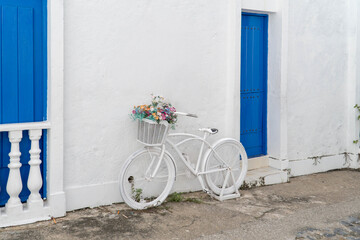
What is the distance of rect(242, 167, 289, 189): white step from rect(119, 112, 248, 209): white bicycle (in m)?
0.24

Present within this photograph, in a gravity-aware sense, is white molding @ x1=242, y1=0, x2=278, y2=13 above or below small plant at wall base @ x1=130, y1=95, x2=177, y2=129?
above

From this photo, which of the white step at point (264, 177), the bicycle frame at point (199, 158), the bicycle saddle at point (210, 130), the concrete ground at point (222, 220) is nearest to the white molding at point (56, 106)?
the concrete ground at point (222, 220)

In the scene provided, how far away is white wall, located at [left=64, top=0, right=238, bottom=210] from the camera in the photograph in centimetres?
570

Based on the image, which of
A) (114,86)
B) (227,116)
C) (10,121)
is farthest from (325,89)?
(10,121)

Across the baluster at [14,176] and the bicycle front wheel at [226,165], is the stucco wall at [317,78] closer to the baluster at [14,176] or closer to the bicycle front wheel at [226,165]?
the bicycle front wheel at [226,165]

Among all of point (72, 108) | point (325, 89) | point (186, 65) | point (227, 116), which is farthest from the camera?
point (325, 89)

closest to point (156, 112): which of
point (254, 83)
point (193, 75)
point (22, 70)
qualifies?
point (193, 75)

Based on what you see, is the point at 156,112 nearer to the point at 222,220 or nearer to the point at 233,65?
the point at 222,220

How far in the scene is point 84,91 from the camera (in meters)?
5.75

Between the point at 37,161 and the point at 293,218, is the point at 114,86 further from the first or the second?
the point at 293,218

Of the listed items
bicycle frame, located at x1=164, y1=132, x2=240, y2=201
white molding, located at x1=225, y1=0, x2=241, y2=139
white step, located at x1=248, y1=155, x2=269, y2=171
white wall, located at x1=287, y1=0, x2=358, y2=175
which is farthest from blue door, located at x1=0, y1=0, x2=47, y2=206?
white wall, located at x1=287, y1=0, x2=358, y2=175

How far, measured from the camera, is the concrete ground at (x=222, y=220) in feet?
17.1

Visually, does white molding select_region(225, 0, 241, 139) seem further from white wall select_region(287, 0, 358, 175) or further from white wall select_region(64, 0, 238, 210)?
white wall select_region(287, 0, 358, 175)

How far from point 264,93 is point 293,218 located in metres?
2.65
